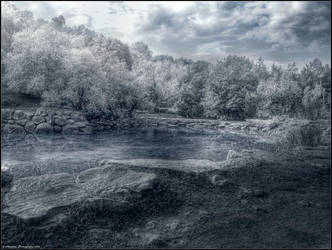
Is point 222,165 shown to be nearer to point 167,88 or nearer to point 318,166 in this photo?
point 318,166

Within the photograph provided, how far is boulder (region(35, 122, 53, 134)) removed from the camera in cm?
2992

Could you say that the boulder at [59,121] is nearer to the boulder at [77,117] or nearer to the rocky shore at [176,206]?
the boulder at [77,117]

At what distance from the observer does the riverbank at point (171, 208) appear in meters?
7.57

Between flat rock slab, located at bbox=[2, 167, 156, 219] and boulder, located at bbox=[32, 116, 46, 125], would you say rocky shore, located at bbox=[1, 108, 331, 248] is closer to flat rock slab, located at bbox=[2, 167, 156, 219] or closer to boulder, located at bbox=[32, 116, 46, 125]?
flat rock slab, located at bbox=[2, 167, 156, 219]

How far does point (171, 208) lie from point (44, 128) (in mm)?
23934

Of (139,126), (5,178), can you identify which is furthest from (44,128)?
(5,178)

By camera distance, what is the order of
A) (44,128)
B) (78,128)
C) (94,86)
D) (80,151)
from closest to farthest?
(80,151)
(44,128)
(78,128)
(94,86)

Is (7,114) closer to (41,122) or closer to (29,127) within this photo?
(29,127)

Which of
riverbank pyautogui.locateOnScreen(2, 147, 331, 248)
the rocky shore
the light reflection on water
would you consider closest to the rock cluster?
the light reflection on water

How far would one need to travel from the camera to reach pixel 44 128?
98.9 feet

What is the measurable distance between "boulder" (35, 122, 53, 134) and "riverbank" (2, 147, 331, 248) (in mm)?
19707

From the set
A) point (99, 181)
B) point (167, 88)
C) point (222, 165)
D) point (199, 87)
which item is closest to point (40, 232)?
point (99, 181)

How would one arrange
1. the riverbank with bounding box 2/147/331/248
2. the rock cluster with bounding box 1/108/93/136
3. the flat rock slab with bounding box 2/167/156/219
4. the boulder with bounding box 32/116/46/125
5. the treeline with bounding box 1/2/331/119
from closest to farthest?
the riverbank with bounding box 2/147/331/248 → the flat rock slab with bounding box 2/167/156/219 → the rock cluster with bounding box 1/108/93/136 → the boulder with bounding box 32/116/46/125 → the treeline with bounding box 1/2/331/119

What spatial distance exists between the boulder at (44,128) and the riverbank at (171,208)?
1971 centimetres
